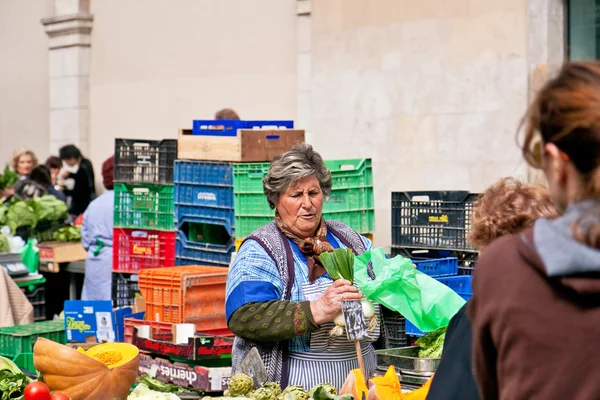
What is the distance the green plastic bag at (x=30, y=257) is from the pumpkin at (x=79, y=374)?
5538mm

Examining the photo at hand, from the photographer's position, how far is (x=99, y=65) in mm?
15930

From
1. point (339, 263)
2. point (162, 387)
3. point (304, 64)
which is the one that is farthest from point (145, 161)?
point (304, 64)

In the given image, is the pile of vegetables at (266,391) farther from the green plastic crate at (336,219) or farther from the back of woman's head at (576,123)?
the green plastic crate at (336,219)

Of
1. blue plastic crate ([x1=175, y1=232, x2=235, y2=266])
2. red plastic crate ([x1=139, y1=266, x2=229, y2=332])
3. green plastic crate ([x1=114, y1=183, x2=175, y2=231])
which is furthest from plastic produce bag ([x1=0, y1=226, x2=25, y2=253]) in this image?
red plastic crate ([x1=139, y1=266, x2=229, y2=332])

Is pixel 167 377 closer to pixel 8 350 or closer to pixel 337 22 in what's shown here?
pixel 8 350

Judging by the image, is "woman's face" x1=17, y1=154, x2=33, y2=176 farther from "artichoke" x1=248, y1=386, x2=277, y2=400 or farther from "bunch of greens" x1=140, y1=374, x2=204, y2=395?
"artichoke" x1=248, y1=386, x2=277, y2=400

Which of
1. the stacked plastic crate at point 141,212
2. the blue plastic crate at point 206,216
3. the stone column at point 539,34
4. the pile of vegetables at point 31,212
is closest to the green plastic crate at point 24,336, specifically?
the stacked plastic crate at point 141,212

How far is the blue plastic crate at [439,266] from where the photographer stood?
18.9 feet

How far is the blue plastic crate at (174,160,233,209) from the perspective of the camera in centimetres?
722

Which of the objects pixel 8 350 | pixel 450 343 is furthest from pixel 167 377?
pixel 450 343

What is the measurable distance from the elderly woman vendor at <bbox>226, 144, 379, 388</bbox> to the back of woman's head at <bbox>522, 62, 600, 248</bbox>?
2510 millimetres

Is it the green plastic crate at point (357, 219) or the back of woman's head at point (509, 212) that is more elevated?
the back of woman's head at point (509, 212)

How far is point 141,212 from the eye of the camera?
8039 millimetres

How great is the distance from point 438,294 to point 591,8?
22.3 feet
